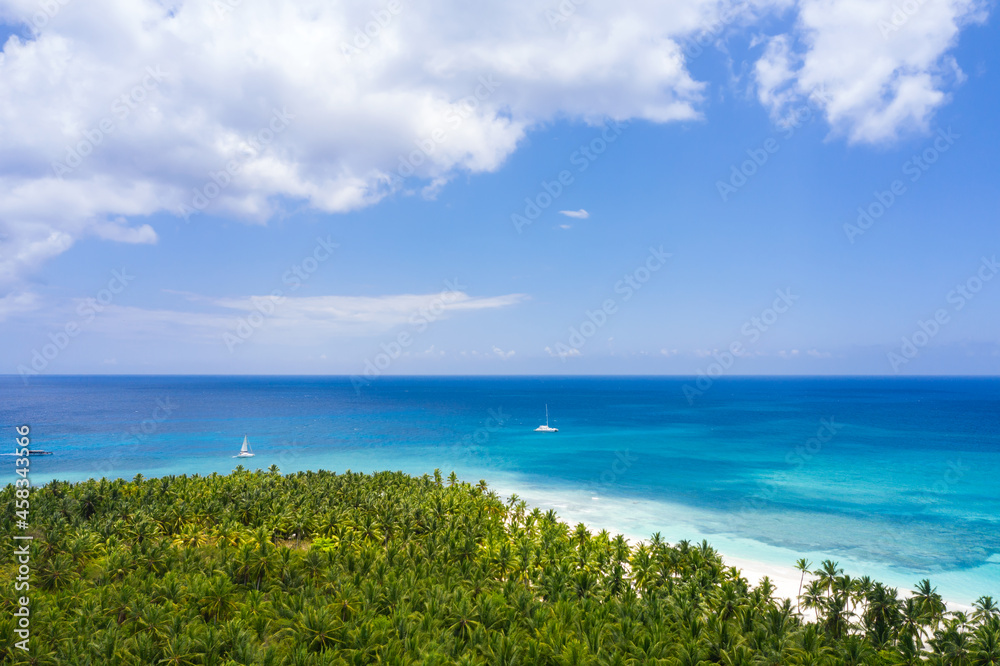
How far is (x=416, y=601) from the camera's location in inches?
1328

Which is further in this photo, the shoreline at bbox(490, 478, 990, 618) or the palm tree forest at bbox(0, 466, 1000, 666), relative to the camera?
the shoreline at bbox(490, 478, 990, 618)

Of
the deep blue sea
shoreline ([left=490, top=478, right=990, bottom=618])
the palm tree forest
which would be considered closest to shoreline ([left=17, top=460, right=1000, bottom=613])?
shoreline ([left=490, top=478, right=990, bottom=618])

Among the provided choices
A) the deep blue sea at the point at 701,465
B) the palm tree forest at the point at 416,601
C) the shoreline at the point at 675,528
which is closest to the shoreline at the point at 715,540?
the shoreline at the point at 675,528

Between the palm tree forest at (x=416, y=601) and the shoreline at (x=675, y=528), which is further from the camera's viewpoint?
the shoreline at (x=675, y=528)

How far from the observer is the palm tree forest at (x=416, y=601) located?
28094mm

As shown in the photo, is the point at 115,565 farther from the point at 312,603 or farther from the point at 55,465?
the point at 55,465

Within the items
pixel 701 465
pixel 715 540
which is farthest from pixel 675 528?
pixel 701 465

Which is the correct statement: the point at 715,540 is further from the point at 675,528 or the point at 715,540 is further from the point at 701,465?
the point at 701,465

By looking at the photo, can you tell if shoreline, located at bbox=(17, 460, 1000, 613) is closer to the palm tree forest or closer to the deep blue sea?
the deep blue sea

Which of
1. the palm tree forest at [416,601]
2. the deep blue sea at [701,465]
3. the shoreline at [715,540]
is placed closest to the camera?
the palm tree forest at [416,601]

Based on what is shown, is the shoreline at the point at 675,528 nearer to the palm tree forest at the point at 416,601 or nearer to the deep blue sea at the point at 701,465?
the deep blue sea at the point at 701,465

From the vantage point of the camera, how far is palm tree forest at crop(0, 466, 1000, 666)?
28.1m

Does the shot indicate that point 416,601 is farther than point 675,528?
No

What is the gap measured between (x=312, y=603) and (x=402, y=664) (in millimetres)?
10048
